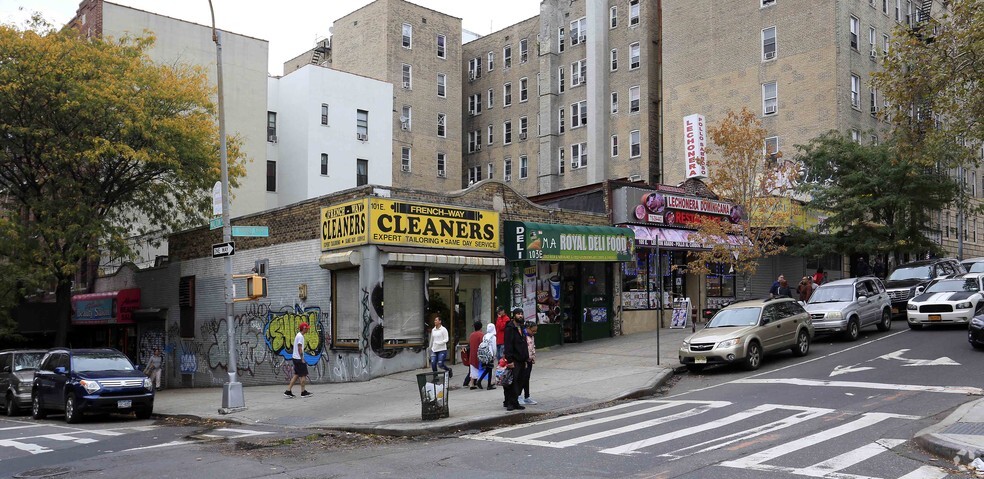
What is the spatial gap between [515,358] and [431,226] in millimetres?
7882

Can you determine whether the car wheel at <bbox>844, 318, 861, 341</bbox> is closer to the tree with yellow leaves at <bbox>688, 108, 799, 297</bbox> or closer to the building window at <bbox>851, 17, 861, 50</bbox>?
the tree with yellow leaves at <bbox>688, 108, 799, 297</bbox>

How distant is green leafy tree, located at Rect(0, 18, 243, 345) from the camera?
24.7 meters

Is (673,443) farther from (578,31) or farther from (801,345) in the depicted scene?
(578,31)

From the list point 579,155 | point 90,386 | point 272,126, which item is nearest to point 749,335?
point 90,386

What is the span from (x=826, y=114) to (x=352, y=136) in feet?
85.2

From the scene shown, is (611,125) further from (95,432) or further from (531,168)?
(95,432)

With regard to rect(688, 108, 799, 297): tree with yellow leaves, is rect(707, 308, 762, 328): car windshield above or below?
below

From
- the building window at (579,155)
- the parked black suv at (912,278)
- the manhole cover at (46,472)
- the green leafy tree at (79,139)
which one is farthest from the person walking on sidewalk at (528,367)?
the building window at (579,155)

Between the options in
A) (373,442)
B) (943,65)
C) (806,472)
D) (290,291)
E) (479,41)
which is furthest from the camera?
(479,41)

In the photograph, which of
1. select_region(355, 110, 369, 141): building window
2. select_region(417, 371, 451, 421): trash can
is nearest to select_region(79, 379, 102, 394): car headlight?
select_region(417, 371, 451, 421): trash can

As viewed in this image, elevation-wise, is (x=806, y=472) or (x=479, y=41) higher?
(x=479, y=41)

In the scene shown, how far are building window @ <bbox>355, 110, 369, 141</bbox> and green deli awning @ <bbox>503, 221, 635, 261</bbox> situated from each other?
23.6m

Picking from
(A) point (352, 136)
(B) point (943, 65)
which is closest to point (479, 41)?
(A) point (352, 136)

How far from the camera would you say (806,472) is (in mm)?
8836
